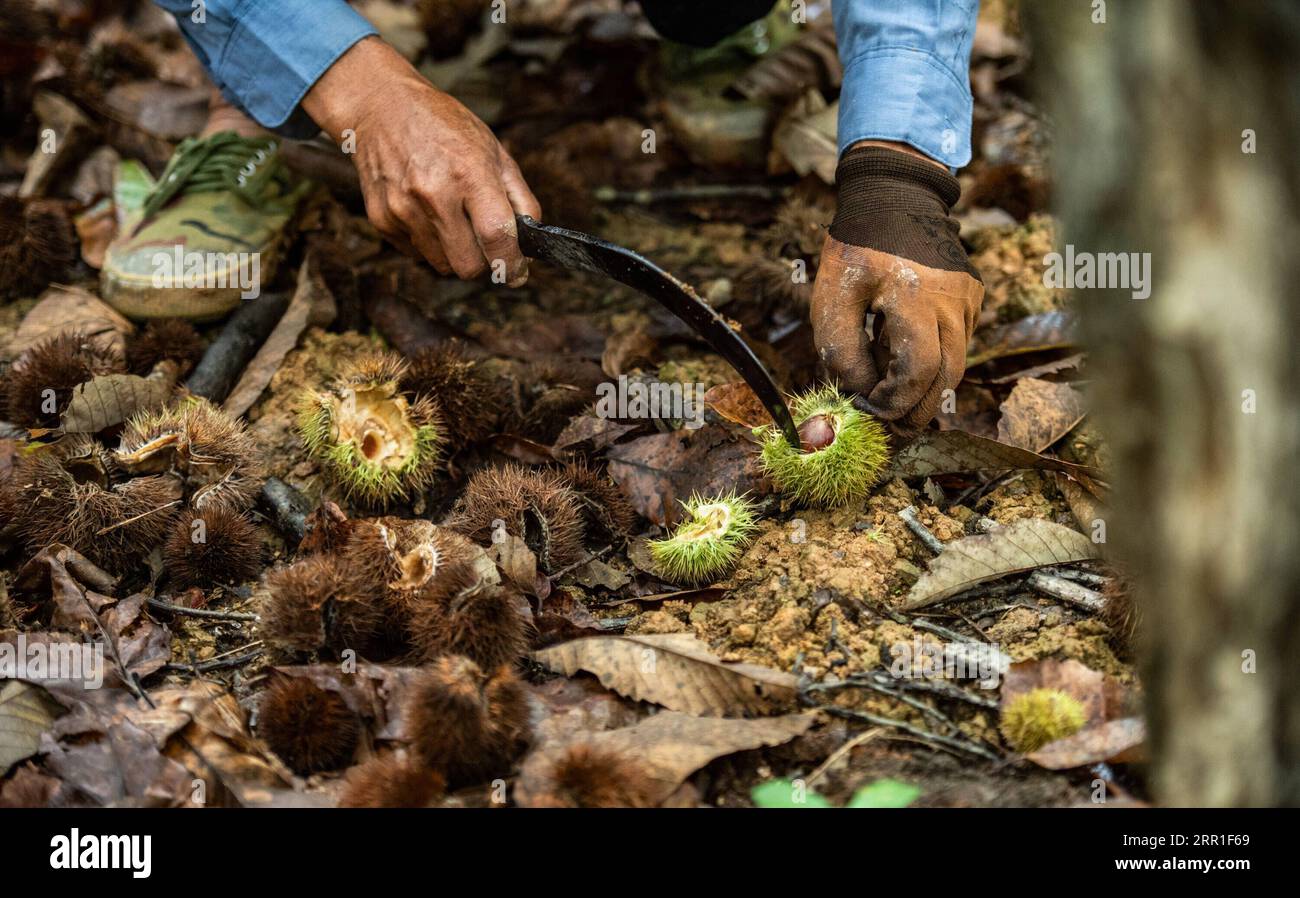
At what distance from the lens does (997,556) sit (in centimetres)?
217

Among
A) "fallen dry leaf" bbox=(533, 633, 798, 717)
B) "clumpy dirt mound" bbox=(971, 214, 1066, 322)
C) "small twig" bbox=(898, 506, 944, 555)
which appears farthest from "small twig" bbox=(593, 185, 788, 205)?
"fallen dry leaf" bbox=(533, 633, 798, 717)

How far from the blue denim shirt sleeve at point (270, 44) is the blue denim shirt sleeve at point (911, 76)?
1341 mm

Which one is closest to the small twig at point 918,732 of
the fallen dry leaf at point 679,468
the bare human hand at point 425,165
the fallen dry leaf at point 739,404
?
the fallen dry leaf at point 679,468

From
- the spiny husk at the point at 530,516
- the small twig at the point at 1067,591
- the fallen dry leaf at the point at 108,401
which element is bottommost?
the small twig at the point at 1067,591

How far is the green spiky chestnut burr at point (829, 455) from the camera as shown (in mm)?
2285

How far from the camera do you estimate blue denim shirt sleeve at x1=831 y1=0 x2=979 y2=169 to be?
258 centimetres

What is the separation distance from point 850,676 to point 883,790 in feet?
0.97

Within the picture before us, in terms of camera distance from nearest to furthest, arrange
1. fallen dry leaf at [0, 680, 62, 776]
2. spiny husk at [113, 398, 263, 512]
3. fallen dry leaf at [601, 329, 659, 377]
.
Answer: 1. fallen dry leaf at [0, 680, 62, 776]
2. spiny husk at [113, 398, 263, 512]
3. fallen dry leaf at [601, 329, 659, 377]

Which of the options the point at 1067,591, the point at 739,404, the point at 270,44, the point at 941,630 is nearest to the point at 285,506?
the point at 739,404

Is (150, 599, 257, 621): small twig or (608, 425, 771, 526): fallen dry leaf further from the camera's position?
(608, 425, 771, 526): fallen dry leaf

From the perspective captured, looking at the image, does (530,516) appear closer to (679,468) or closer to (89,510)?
(679,468)

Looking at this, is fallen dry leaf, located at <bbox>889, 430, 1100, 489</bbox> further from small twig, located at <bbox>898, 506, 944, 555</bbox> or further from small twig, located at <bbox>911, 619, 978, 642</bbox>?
Result: small twig, located at <bbox>911, 619, 978, 642</bbox>

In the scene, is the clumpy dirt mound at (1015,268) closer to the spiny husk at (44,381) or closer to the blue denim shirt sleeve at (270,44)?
the blue denim shirt sleeve at (270,44)

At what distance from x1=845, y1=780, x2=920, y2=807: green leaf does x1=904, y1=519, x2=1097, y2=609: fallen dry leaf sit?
50cm
